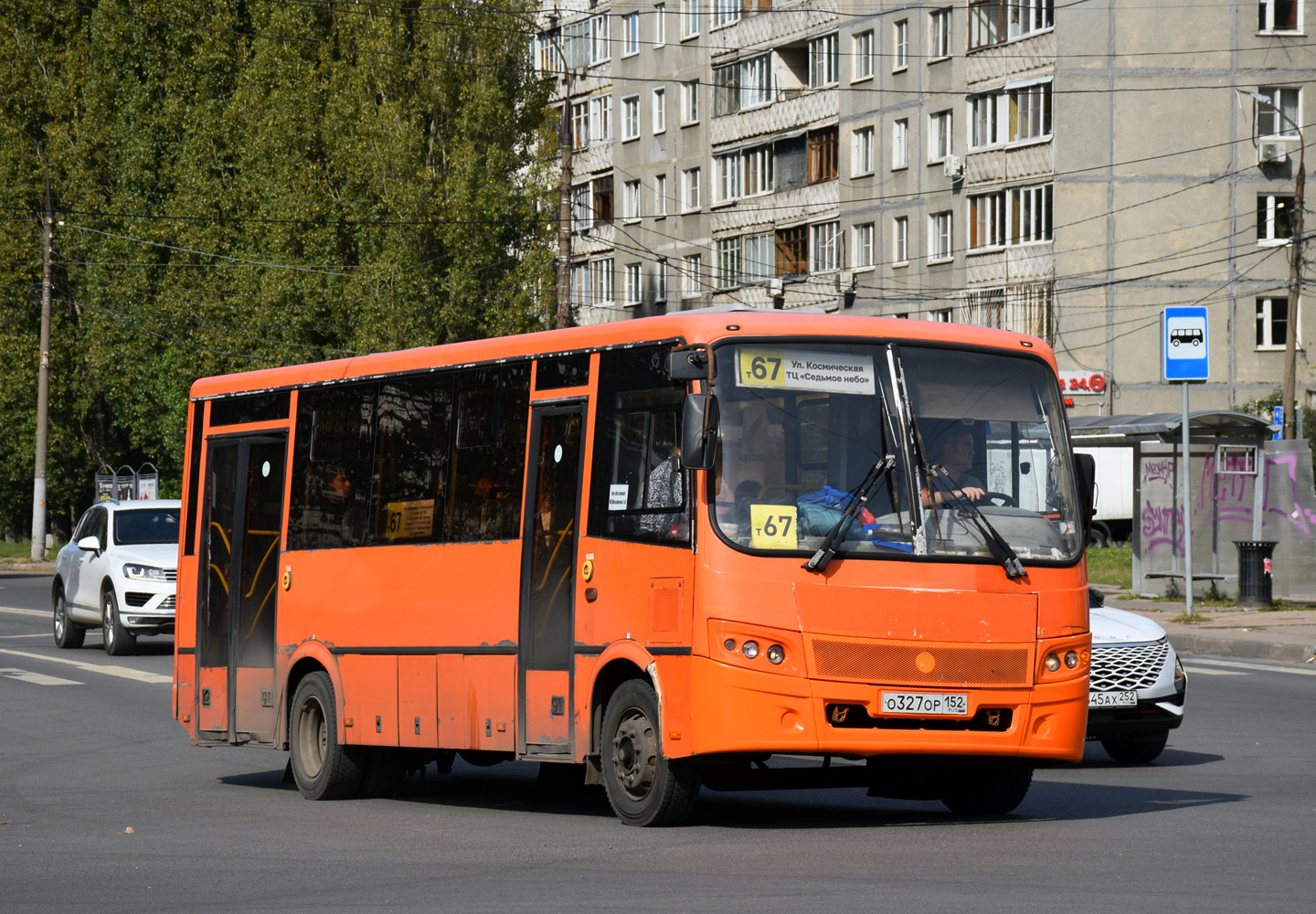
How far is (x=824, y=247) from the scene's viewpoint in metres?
66.7

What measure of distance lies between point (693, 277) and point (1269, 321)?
21.4 meters

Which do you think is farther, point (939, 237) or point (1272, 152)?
point (939, 237)

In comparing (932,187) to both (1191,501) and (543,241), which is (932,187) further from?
(1191,501)

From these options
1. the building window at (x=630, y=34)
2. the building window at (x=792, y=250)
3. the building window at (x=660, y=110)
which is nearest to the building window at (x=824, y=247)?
the building window at (x=792, y=250)

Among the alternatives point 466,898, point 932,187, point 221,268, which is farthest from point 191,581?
point 932,187

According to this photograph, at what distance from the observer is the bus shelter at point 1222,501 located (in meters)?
30.8

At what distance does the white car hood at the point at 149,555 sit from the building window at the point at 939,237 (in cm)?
3900

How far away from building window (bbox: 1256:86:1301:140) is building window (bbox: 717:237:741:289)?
731 inches

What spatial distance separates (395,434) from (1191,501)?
21.4 meters

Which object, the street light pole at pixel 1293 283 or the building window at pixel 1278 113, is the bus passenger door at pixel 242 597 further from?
the building window at pixel 1278 113

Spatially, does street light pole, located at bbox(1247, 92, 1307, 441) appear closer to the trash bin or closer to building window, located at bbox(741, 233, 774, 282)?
building window, located at bbox(741, 233, 774, 282)

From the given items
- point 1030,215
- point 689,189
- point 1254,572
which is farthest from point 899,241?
point 1254,572

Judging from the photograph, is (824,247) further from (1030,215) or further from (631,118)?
(631,118)

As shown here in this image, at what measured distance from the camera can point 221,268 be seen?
188 ft
